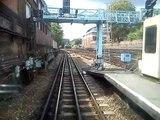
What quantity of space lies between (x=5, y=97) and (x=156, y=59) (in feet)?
17.6

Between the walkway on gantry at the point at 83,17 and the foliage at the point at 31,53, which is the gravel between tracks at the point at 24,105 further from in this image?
the walkway on gantry at the point at 83,17

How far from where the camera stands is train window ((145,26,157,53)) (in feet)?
28.4

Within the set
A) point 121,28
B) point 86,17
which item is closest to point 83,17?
point 86,17

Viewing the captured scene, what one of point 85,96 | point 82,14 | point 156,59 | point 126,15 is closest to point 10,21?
point 85,96

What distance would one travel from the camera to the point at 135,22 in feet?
96.2

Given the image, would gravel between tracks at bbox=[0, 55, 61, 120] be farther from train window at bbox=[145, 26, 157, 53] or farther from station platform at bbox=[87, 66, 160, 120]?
train window at bbox=[145, 26, 157, 53]

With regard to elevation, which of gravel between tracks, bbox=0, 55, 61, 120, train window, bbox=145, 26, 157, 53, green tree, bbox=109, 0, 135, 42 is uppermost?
green tree, bbox=109, 0, 135, 42

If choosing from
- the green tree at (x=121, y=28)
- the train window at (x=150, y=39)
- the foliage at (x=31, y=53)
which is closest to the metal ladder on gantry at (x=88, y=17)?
the foliage at (x=31, y=53)

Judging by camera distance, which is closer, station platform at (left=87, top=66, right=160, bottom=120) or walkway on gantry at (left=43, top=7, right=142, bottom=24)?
station platform at (left=87, top=66, right=160, bottom=120)

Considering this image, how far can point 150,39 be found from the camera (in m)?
9.02

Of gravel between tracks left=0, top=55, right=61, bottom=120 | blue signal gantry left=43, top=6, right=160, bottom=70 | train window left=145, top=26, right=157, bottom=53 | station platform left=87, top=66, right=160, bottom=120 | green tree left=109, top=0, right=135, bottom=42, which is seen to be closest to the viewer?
station platform left=87, top=66, right=160, bottom=120

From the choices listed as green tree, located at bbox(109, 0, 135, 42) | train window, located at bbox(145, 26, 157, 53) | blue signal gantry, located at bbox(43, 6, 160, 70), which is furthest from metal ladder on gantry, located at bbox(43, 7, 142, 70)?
green tree, located at bbox(109, 0, 135, 42)

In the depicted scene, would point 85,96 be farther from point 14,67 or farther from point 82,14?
point 82,14

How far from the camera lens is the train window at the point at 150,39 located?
8664mm
